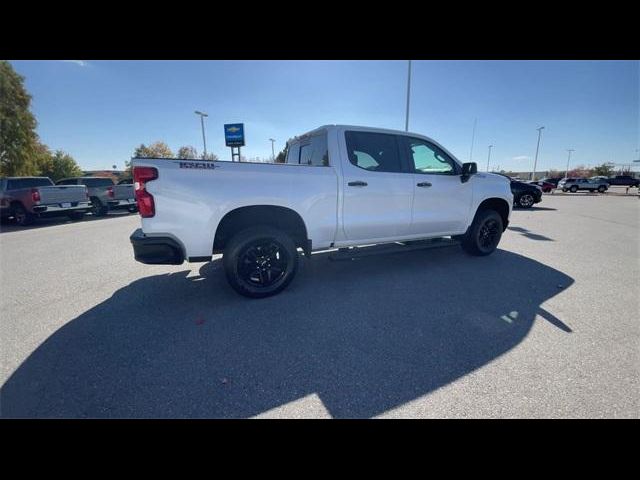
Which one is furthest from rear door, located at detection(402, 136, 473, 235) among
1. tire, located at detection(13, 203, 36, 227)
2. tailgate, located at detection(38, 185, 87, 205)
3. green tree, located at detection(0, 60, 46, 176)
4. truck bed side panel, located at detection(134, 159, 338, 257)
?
green tree, located at detection(0, 60, 46, 176)

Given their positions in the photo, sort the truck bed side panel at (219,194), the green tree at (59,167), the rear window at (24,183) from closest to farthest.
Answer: the truck bed side panel at (219,194)
the rear window at (24,183)
the green tree at (59,167)

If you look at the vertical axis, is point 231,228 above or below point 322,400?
above

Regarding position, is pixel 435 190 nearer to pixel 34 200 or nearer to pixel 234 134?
pixel 34 200

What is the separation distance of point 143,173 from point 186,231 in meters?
0.72

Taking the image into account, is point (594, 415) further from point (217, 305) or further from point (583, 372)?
point (217, 305)

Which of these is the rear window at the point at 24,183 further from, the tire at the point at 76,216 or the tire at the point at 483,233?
the tire at the point at 483,233

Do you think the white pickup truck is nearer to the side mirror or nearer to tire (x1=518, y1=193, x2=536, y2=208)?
the side mirror

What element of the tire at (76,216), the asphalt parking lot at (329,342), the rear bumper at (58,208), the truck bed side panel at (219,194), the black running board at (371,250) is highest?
the truck bed side panel at (219,194)

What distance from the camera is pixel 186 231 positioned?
2.97 meters

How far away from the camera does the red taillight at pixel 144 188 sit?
273 cm

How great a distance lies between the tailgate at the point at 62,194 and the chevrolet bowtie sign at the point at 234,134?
1207cm

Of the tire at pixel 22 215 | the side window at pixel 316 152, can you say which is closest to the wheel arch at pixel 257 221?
the side window at pixel 316 152

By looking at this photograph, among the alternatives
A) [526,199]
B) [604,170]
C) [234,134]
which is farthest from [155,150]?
[604,170]
